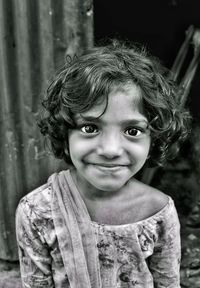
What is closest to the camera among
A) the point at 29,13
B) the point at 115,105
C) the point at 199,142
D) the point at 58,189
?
the point at 115,105

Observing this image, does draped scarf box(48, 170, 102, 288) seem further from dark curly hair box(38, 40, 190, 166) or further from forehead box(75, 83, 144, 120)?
forehead box(75, 83, 144, 120)

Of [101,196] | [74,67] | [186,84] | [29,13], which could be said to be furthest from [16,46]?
[186,84]

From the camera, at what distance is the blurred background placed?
2.43 meters

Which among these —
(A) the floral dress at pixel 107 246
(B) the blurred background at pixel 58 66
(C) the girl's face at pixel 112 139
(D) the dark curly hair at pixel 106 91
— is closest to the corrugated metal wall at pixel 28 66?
(B) the blurred background at pixel 58 66

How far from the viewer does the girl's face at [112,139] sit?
1.50 metres

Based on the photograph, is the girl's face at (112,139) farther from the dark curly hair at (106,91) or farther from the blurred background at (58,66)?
the blurred background at (58,66)

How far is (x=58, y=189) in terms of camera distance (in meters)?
1.78

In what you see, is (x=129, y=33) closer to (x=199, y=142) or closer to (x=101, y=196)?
(x=199, y=142)

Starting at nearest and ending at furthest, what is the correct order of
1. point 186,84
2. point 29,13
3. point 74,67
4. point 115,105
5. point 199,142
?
point 115,105
point 74,67
point 29,13
point 186,84
point 199,142

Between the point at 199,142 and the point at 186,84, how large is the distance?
515mm

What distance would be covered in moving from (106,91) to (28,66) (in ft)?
3.68

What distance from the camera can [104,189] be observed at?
161 cm

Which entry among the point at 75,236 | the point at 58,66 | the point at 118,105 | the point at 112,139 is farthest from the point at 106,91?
the point at 58,66

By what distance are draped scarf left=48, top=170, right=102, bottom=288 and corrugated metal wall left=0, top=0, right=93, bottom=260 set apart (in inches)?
36.8
